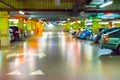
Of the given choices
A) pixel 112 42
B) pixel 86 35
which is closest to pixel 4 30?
pixel 112 42

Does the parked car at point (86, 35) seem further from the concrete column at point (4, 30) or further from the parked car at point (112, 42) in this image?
the parked car at point (112, 42)

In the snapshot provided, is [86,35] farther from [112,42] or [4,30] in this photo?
A: [112,42]

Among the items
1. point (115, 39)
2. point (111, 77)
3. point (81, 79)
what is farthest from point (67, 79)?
point (115, 39)

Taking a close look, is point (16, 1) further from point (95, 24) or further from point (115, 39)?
point (95, 24)

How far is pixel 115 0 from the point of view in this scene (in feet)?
80.2

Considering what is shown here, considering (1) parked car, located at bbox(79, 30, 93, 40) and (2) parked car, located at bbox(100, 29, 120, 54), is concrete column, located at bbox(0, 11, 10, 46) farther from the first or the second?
(1) parked car, located at bbox(79, 30, 93, 40)

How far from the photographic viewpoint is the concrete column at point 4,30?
26.3 metres

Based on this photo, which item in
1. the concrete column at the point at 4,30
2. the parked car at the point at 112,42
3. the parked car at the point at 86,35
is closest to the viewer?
the parked car at the point at 112,42

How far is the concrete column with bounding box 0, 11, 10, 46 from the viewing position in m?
26.3

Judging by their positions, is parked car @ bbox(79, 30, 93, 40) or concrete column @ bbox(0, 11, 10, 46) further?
parked car @ bbox(79, 30, 93, 40)

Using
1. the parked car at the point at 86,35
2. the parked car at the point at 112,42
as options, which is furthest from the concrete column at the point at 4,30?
the parked car at the point at 86,35

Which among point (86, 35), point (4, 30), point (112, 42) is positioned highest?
point (4, 30)

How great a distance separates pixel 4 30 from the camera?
26.6m

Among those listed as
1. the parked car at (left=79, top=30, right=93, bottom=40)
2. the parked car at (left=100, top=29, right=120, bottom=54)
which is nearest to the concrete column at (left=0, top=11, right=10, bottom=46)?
the parked car at (left=100, top=29, right=120, bottom=54)
